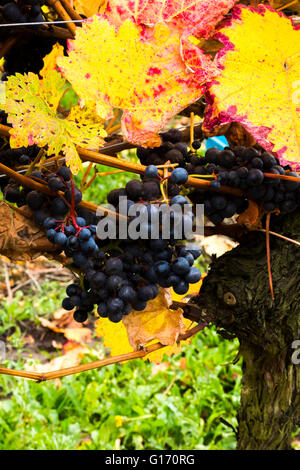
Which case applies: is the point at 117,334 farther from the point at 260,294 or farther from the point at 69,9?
the point at 69,9

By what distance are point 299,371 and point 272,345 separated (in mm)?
134

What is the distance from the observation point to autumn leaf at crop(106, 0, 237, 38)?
1.80ft

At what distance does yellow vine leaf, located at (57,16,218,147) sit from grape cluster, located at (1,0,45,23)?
0.44 ft

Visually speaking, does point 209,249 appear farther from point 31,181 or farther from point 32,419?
point 31,181

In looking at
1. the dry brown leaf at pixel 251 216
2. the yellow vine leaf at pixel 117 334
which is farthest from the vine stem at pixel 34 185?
the yellow vine leaf at pixel 117 334

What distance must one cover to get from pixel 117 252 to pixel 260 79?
276 mm

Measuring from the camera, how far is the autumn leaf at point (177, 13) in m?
0.55

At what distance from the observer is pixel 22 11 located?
0.62m

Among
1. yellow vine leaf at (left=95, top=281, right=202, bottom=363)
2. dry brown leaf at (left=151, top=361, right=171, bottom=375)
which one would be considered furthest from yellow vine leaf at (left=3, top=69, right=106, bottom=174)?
dry brown leaf at (left=151, top=361, right=171, bottom=375)

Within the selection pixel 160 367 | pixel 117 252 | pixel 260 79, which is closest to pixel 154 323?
pixel 117 252

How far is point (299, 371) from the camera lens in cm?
89

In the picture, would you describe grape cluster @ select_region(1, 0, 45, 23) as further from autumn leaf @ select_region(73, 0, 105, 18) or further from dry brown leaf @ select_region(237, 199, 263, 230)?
dry brown leaf @ select_region(237, 199, 263, 230)
